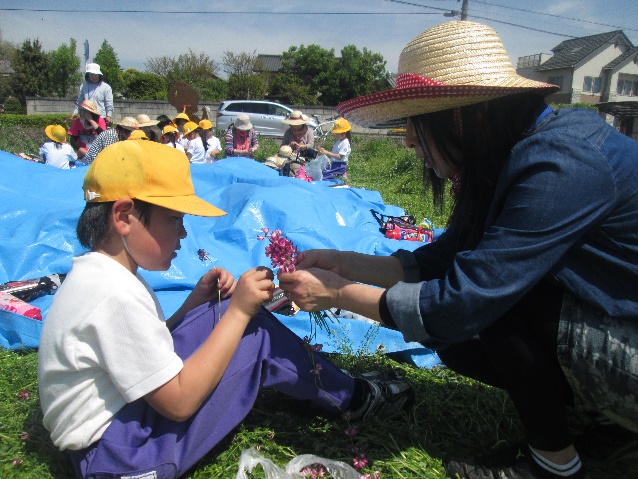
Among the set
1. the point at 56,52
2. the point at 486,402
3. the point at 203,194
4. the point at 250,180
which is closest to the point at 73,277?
the point at 486,402

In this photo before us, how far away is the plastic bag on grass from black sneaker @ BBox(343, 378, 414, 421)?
21cm

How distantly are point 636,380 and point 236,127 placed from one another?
8535 millimetres

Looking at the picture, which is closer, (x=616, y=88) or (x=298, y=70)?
(x=298, y=70)

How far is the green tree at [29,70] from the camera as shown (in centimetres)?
3541

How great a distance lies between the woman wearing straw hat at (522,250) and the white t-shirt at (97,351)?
0.46 metres

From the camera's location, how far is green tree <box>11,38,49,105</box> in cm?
3541

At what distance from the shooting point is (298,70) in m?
41.0

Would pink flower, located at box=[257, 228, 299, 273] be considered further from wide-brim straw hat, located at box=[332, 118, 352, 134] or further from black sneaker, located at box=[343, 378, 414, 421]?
wide-brim straw hat, located at box=[332, 118, 352, 134]

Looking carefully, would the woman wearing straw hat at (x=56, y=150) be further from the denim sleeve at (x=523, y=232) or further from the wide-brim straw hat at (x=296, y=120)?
the denim sleeve at (x=523, y=232)

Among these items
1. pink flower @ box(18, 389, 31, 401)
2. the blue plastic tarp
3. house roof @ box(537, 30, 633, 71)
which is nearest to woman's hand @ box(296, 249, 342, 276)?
the blue plastic tarp

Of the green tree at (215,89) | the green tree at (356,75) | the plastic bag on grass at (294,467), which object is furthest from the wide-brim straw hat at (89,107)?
the green tree at (356,75)

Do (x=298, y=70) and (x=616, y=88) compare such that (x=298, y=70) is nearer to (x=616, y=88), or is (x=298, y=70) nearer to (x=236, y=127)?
(x=616, y=88)

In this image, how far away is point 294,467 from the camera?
1.61 m

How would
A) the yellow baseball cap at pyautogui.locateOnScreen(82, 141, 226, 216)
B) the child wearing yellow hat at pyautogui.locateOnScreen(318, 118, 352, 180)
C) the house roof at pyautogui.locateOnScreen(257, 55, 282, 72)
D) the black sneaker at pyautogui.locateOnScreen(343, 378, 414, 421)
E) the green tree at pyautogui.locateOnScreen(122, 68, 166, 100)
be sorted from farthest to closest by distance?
the house roof at pyautogui.locateOnScreen(257, 55, 282, 72)
the green tree at pyautogui.locateOnScreen(122, 68, 166, 100)
the child wearing yellow hat at pyautogui.locateOnScreen(318, 118, 352, 180)
the black sneaker at pyautogui.locateOnScreen(343, 378, 414, 421)
the yellow baseball cap at pyautogui.locateOnScreen(82, 141, 226, 216)
